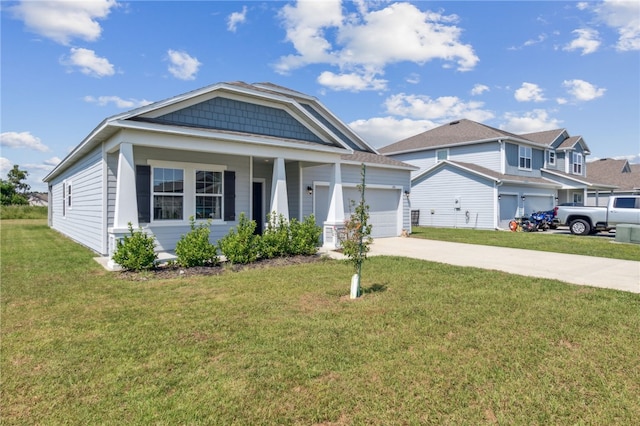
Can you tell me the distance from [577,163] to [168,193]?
32090mm

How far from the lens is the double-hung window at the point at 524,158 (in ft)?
79.0

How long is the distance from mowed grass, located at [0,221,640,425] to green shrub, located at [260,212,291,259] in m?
2.83

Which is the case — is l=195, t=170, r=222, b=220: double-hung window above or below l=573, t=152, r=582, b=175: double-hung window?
below

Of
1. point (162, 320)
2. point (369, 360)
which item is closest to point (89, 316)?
point (162, 320)

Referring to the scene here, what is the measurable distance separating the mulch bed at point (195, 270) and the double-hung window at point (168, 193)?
2361 millimetres

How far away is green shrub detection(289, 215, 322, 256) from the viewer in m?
9.66

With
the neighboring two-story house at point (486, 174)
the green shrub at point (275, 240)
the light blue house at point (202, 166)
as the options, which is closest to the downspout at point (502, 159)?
the neighboring two-story house at point (486, 174)

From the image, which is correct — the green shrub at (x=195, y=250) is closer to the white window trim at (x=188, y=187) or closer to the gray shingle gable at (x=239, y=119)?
the white window trim at (x=188, y=187)

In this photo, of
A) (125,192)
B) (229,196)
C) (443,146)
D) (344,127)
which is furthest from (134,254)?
(443,146)

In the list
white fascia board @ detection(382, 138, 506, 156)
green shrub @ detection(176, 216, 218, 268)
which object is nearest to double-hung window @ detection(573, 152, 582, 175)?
white fascia board @ detection(382, 138, 506, 156)

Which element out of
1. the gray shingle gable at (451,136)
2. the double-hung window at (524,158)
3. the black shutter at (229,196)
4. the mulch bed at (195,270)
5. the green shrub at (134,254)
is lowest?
the mulch bed at (195,270)

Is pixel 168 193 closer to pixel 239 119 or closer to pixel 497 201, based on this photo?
pixel 239 119

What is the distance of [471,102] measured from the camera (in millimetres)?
29828

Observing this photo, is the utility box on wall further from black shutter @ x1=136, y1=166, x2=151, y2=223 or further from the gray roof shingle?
the gray roof shingle
